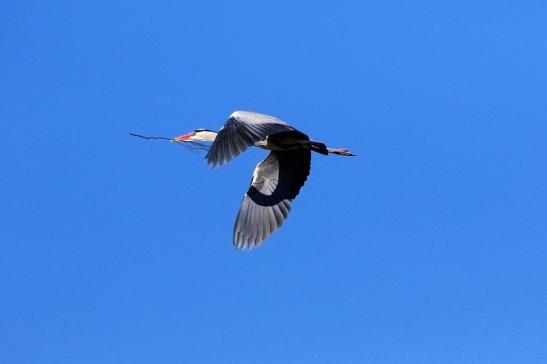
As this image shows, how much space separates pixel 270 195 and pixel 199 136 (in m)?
1.92

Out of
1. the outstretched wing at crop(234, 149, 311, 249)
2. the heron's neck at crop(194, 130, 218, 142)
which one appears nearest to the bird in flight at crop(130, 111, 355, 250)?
the outstretched wing at crop(234, 149, 311, 249)

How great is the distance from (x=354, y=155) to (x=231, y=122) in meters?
3.29

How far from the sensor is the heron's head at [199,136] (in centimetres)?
1850

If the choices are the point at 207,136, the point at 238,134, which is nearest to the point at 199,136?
the point at 207,136

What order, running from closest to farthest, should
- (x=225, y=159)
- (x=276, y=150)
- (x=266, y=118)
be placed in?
1. (x=225, y=159)
2. (x=266, y=118)
3. (x=276, y=150)

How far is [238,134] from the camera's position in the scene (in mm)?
15531

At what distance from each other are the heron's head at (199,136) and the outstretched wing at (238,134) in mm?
2276

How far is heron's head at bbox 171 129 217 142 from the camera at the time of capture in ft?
60.7

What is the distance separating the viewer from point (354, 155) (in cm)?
1844

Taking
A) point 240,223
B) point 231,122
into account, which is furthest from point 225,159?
point 240,223

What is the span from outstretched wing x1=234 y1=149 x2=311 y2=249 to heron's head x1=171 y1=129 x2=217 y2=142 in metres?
1.20

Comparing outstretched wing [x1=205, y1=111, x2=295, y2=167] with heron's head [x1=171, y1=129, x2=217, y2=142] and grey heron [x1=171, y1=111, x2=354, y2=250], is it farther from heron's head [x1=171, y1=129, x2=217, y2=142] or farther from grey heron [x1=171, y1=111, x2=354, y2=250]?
heron's head [x1=171, y1=129, x2=217, y2=142]

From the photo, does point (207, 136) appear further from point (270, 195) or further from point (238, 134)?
point (238, 134)

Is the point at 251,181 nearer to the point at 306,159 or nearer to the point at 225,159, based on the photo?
the point at 306,159
